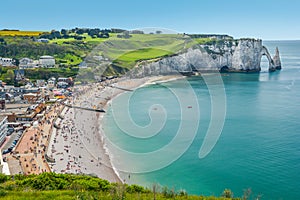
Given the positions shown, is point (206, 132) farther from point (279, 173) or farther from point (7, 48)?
point (7, 48)

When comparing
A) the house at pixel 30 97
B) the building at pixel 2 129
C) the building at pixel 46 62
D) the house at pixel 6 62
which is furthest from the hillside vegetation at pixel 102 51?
the building at pixel 2 129

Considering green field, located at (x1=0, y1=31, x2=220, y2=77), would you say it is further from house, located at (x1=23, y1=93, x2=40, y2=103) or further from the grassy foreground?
the grassy foreground

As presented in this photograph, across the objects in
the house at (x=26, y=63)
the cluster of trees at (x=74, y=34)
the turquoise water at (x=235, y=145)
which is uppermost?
the cluster of trees at (x=74, y=34)

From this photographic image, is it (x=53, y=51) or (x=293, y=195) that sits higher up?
(x=53, y=51)

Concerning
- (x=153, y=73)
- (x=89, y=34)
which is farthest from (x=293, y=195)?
Result: (x=89, y=34)

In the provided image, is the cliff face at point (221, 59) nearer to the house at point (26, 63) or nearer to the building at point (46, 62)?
the building at point (46, 62)

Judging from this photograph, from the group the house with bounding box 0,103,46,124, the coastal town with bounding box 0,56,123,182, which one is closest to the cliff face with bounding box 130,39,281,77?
the coastal town with bounding box 0,56,123,182

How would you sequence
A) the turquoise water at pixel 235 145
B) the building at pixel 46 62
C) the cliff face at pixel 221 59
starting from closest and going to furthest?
1. the turquoise water at pixel 235 145
2. the building at pixel 46 62
3. the cliff face at pixel 221 59
